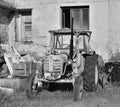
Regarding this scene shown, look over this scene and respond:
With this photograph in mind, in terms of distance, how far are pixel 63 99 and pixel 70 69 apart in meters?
1.16

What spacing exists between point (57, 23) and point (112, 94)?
7.47 m

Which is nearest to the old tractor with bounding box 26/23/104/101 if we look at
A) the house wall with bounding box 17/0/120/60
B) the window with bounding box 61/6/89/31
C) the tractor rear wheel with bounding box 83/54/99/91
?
the tractor rear wheel with bounding box 83/54/99/91

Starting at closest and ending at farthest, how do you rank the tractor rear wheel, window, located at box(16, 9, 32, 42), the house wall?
the tractor rear wheel, the house wall, window, located at box(16, 9, 32, 42)

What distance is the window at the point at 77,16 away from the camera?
15.5 meters

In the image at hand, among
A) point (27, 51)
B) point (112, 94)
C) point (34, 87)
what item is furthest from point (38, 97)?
point (27, 51)

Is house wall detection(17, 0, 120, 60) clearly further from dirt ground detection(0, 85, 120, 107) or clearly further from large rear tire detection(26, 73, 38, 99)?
large rear tire detection(26, 73, 38, 99)

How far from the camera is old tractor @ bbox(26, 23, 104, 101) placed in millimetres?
8266

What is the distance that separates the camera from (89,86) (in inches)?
340

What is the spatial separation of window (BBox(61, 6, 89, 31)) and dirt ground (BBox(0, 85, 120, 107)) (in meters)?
6.73

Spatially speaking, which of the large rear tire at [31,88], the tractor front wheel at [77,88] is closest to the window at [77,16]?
the large rear tire at [31,88]

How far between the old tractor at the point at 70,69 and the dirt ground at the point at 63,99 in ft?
0.77

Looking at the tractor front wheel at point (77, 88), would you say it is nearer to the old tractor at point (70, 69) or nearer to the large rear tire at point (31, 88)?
the old tractor at point (70, 69)

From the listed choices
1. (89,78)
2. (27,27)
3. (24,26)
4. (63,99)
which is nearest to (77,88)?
(63,99)

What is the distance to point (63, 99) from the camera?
26.8 ft
